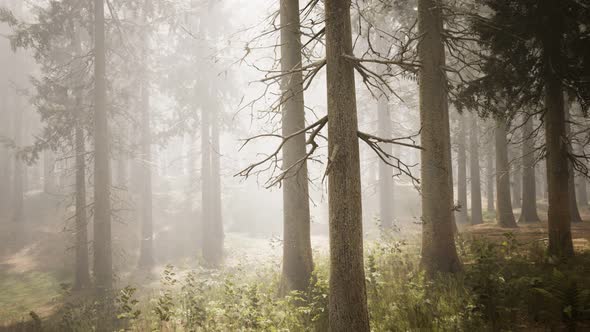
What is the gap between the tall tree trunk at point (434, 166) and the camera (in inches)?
285

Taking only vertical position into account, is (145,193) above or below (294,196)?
above

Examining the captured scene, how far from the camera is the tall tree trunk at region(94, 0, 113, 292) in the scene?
13.0 m

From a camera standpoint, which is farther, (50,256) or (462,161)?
(50,256)

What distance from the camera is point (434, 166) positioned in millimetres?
7324

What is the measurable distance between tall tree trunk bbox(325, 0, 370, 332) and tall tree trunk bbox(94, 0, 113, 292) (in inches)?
462

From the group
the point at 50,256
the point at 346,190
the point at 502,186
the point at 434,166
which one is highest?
the point at 434,166

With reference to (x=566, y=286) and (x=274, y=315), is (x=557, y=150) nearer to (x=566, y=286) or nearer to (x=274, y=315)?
(x=566, y=286)

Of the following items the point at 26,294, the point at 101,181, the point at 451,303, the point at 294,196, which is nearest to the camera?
the point at 451,303

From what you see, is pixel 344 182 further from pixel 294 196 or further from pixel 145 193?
pixel 145 193

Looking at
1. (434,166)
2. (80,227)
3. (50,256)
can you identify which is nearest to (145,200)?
(80,227)

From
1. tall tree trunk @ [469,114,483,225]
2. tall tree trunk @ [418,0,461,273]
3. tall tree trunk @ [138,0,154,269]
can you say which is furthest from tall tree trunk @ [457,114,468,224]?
tall tree trunk @ [138,0,154,269]

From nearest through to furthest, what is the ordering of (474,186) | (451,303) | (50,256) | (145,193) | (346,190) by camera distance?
(346,190)
(451,303)
(474,186)
(50,256)
(145,193)

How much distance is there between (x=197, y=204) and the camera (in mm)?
26734

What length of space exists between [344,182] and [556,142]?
6.19 metres
